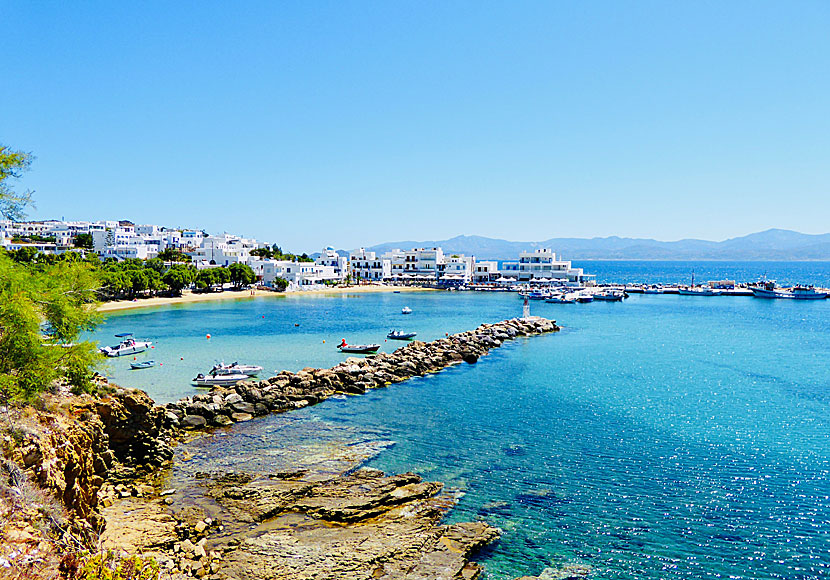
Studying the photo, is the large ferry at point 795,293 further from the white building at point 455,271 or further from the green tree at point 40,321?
the green tree at point 40,321

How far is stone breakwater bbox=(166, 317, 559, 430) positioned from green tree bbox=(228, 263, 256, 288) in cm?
6633

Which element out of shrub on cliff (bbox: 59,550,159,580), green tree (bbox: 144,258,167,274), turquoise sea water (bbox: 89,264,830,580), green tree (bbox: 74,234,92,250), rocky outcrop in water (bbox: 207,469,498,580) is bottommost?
turquoise sea water (bbox: 89,264,830,580)

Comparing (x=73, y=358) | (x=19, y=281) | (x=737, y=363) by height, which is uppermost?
(x=19, y=281)

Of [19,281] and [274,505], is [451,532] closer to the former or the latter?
[274,505]

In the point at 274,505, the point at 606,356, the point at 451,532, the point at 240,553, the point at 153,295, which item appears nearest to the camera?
the point at 240,553

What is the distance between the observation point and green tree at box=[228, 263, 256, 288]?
100m

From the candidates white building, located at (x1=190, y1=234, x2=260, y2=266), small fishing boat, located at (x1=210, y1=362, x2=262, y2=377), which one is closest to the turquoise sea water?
small fishing boat, located at (x1=210, y1=362, x2=262, y2=377)

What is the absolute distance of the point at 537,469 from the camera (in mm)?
18688

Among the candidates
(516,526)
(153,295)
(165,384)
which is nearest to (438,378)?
(165,384)

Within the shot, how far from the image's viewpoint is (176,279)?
3342 inches

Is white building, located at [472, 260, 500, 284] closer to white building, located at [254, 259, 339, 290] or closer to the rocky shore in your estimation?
white building, located at [254, 259, 339, 290]

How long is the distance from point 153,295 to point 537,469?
7998cm

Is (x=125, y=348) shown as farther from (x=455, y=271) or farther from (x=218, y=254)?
(x=455, y=271)

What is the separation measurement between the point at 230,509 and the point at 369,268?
117 metres
